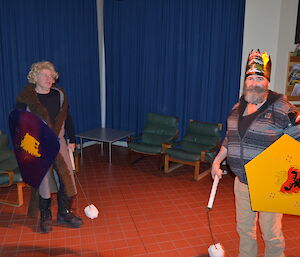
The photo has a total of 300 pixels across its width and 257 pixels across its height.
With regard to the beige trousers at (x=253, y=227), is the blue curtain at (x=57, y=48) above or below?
above

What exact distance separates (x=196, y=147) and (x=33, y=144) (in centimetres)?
307

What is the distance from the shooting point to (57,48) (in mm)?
6023

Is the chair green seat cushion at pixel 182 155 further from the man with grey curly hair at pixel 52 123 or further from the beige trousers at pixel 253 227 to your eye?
the beige trousers at pixel 253 227

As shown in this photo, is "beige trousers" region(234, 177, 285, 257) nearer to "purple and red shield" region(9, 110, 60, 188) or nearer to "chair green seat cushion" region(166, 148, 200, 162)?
"purple and red shield" region(9, 110, 60, 188)

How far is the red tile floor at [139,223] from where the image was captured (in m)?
3.33

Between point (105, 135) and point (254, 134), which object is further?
point (105, 135)

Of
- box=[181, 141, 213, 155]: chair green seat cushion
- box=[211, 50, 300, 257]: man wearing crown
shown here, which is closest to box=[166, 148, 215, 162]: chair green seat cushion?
box=[181, 141, 213, 155]: chair green seat cushion

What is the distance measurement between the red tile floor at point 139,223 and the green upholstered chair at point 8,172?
0.17m

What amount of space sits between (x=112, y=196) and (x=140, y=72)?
2895 mm

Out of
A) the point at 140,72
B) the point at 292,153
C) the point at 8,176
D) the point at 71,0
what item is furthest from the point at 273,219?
the point at 71,0

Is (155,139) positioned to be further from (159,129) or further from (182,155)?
(182,155)

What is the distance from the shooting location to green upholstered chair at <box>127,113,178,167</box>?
5.80 metres

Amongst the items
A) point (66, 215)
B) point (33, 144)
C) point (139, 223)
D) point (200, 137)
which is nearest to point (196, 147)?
point (200, 137)

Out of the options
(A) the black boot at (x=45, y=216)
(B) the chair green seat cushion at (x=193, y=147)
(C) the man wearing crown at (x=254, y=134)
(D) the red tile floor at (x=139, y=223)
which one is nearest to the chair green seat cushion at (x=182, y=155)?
(B) the chair green seat cushion at (x=193, y=147)
